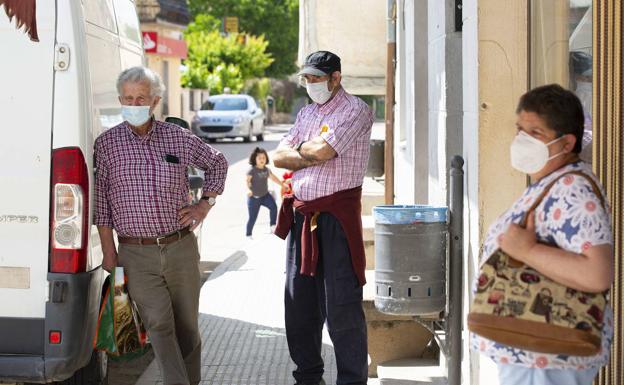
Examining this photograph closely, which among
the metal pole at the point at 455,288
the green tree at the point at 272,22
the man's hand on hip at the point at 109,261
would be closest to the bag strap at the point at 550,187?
the metal pole at the point at 455,288

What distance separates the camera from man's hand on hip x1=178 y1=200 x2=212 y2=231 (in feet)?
20.4

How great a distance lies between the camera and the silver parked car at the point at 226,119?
40.6 metres

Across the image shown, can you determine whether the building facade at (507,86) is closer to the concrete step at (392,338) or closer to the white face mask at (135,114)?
the concrete step at (392,338)

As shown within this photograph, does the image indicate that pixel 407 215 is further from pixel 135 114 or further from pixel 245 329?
pixel 245 329

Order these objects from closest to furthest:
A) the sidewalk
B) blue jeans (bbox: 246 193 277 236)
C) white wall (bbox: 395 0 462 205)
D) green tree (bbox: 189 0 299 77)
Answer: white wall (bbox: 395 0 462 205) → the sidewalk → blue jeans (bbox: 246 193 277 236) → green tree (bbox: 189 0 299 77)

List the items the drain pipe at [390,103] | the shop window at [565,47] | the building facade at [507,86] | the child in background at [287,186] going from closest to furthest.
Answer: the building facade at [507,86]
the shop window at [565,47]
the child in background at [287,186]
the drain pipe at [390,103]

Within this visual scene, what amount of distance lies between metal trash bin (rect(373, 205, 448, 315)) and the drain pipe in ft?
15.8

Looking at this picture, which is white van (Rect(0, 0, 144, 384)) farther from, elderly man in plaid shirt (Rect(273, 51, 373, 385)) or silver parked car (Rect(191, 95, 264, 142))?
silver parked car (Rect(191, 95, 264, 142))

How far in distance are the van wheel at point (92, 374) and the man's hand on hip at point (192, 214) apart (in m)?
0.97

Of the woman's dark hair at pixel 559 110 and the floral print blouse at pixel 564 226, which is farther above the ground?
the woman's dark hair at pixel 559 110

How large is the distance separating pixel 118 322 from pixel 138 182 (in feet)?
2.73

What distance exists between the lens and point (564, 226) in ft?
12.1

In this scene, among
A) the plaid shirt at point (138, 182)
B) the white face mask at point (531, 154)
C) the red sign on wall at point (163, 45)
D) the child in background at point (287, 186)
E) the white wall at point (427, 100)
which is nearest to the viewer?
the white face mask at point (531, 154)

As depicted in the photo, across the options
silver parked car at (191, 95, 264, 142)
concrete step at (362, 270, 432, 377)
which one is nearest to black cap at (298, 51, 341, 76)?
concrete step at (362, 270, 432, 377)
